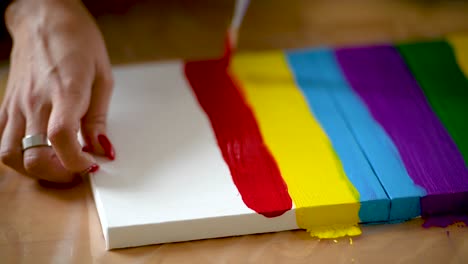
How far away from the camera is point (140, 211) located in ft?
2.62

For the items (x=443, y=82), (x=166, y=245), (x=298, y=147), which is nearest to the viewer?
(x=166, y=245)

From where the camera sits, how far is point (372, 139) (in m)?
0.92

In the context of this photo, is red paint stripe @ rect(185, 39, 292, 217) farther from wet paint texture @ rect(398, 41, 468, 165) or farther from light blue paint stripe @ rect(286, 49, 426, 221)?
wet paint texture @ rect(398, 41, 468, 165)

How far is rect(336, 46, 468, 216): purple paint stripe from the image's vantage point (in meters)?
0.83

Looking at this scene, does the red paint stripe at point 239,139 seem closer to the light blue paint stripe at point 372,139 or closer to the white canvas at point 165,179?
the white canvas at point 165,179

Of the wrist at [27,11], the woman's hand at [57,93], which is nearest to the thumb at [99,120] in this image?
the woman's hand at [57,93]

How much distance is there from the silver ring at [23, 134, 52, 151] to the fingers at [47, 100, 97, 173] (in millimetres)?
30

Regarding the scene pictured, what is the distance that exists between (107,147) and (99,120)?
1.6 inches

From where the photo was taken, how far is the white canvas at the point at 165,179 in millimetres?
792

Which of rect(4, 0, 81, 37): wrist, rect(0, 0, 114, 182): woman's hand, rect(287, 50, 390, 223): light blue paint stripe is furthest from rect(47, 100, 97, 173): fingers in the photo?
rect(287, 50, 390, 223): light blue paint stripe

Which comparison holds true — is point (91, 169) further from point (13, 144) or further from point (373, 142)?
point (373, 142)

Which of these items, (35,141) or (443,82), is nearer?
(35,141)

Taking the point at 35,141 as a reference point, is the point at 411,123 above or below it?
above

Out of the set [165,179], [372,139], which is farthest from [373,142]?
[165,179]
